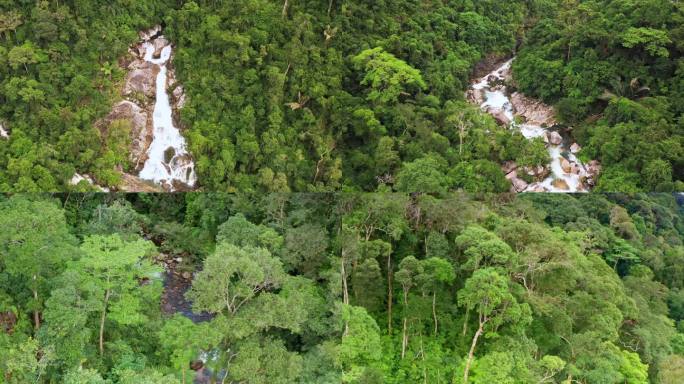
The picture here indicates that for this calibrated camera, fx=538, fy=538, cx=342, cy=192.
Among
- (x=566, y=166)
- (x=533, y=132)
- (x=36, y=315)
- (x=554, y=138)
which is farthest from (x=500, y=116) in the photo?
(x=36, y=315)

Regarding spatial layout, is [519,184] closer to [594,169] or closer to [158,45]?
[594,169]

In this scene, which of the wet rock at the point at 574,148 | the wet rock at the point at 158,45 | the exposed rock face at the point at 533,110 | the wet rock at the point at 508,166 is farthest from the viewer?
the wet rock at the point at 158,45

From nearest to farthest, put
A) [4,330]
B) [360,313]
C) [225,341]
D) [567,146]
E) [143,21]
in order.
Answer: [4,330]
[225,341]
[360,313]
[567,146]
[143,21]

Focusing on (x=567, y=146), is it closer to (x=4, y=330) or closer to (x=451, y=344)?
(x=451, y=344)

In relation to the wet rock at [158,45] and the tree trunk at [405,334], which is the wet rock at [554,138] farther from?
the wet rock at [158,45]

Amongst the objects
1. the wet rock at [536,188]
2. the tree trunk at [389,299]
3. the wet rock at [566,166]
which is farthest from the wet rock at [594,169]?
the tree trunk at [389,299]

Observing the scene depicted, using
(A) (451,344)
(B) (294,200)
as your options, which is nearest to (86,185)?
(B) (294,200)

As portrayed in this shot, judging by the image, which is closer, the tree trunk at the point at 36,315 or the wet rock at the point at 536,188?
the tree trunk at the point at 36,315
